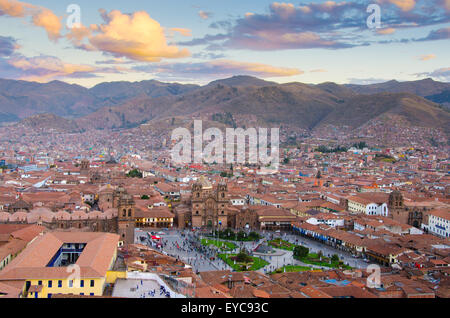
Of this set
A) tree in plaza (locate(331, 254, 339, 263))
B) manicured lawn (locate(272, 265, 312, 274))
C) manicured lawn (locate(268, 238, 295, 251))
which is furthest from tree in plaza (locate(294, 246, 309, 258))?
manicured lawn (locate(268, 238, 295, 251))

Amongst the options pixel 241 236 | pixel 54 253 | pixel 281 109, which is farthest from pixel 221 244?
pixel 281 109

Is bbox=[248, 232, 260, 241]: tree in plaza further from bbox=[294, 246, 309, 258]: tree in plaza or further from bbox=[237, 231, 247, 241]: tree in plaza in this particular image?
bbox=[294, 246, 309, 258]: tree in plaza

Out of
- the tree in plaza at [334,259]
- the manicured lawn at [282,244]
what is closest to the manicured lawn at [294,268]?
the tree in plaza at [334,259]

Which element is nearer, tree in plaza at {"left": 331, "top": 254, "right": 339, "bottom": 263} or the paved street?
the paved street

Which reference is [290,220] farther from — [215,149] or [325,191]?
[215,149]

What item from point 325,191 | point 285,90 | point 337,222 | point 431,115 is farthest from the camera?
point 285,90

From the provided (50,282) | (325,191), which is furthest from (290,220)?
(50,282)
